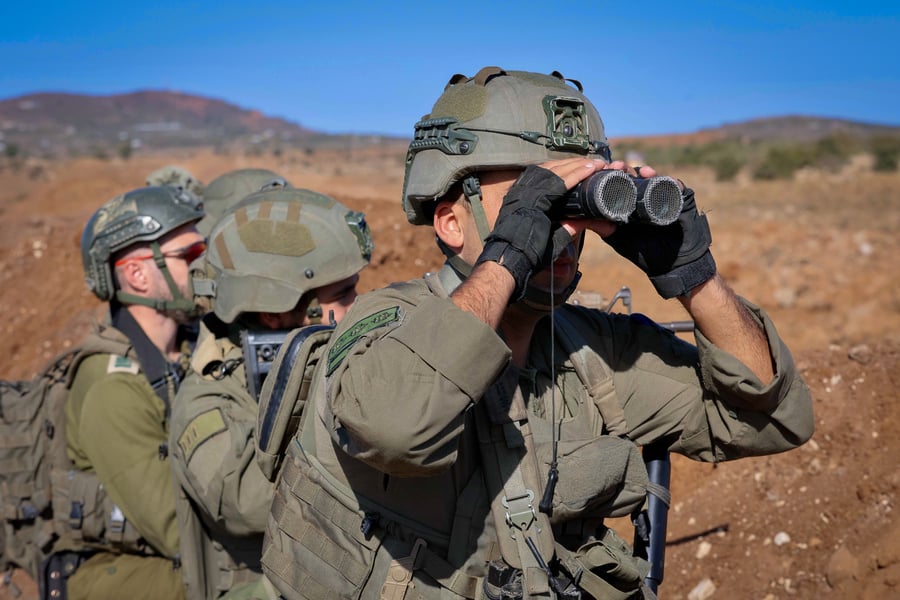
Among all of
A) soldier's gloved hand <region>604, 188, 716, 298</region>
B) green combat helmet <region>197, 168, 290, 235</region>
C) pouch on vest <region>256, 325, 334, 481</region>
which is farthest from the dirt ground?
green combat helmet <region>197, 168, 290, 235</region>

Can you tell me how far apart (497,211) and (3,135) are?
95.1 meters

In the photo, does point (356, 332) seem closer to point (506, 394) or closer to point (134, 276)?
point (506, 394)

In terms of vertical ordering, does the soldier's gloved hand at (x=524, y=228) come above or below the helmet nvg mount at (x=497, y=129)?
below

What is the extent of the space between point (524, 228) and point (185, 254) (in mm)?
3099

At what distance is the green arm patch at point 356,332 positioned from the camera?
6.97 feet

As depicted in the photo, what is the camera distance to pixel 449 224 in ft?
8.48

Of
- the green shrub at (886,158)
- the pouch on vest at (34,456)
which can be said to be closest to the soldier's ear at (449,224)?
the pouch on vest at (34,456)

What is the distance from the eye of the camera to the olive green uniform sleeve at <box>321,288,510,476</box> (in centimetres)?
192

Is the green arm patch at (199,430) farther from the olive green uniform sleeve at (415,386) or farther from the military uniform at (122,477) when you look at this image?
the olive green uniform sleeve at (415,386)

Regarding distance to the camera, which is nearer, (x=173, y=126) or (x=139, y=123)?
(x=173, y=126)

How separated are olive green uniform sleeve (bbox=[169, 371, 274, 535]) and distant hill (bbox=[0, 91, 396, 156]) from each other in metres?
71.1

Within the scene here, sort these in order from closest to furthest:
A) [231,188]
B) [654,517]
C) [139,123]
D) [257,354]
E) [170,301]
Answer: [654,517]
[257,354]
[170,301]
[231,188]
[139,123]

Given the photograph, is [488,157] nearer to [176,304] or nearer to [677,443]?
[677,443]

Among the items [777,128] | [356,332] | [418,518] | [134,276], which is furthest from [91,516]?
[777,128]
